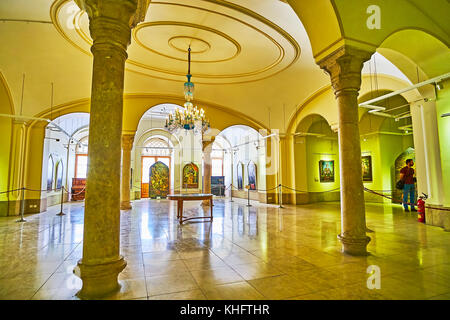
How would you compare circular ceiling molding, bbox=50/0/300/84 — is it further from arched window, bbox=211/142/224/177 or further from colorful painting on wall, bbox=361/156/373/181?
arched window, bbox=211/142/224/177

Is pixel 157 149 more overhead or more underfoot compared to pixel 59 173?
more overhead

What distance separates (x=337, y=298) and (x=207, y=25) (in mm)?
6034

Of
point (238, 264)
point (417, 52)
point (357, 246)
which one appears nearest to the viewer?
point (238, 264)

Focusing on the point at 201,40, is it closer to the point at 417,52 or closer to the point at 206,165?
the point at 417,52

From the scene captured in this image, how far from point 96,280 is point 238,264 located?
1.77m

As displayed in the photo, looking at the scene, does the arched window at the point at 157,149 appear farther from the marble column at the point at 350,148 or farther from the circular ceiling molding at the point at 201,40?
the marble column at the point at 350,148

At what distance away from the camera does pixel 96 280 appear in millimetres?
2430

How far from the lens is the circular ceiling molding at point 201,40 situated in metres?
5.40

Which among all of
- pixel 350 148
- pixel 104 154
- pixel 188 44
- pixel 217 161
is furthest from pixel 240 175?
pixel 104 154

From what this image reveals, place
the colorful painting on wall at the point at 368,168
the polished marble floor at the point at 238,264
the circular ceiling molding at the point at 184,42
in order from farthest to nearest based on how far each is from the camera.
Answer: the colorful painting on wall at the point at 368,168 → the circular ceiling molding at the point at 184,42 → the polished marble floor at the point at 238,264

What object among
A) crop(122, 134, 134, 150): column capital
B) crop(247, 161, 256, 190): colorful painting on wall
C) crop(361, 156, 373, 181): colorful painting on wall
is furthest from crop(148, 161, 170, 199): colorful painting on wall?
crop(361, 156, 373, 181): colorful painting on wall

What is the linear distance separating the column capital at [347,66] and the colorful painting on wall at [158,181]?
1403 centimetres

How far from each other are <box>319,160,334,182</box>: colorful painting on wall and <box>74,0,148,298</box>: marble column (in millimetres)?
12250

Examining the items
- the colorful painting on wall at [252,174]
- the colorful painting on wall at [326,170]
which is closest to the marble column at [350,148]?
the colorful painting on wall at [326,170]
